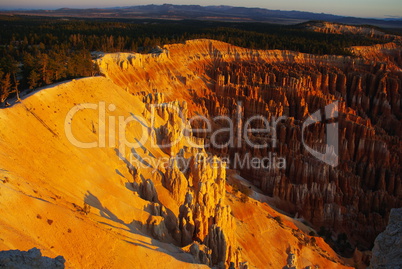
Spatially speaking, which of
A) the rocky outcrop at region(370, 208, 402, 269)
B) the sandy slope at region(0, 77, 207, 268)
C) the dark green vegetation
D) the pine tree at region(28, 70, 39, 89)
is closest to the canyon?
the sandy slope at region(0, 77, 207, 268)

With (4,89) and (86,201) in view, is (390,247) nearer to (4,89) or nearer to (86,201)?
(86,201)

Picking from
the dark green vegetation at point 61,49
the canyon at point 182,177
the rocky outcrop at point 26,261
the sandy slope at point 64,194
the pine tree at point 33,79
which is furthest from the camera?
the dark green vegetation at point 61,49

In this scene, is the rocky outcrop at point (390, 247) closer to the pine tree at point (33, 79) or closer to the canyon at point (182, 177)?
the canyon at point (182, 177)

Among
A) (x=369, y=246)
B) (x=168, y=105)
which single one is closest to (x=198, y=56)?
(x=168, y=105)

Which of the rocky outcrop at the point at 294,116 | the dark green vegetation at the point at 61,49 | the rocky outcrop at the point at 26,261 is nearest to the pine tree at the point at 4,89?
the dark green vegetation at the point at 61,49

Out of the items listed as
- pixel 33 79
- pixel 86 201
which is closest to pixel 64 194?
pixel 86 201

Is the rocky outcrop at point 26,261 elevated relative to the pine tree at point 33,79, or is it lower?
lower
